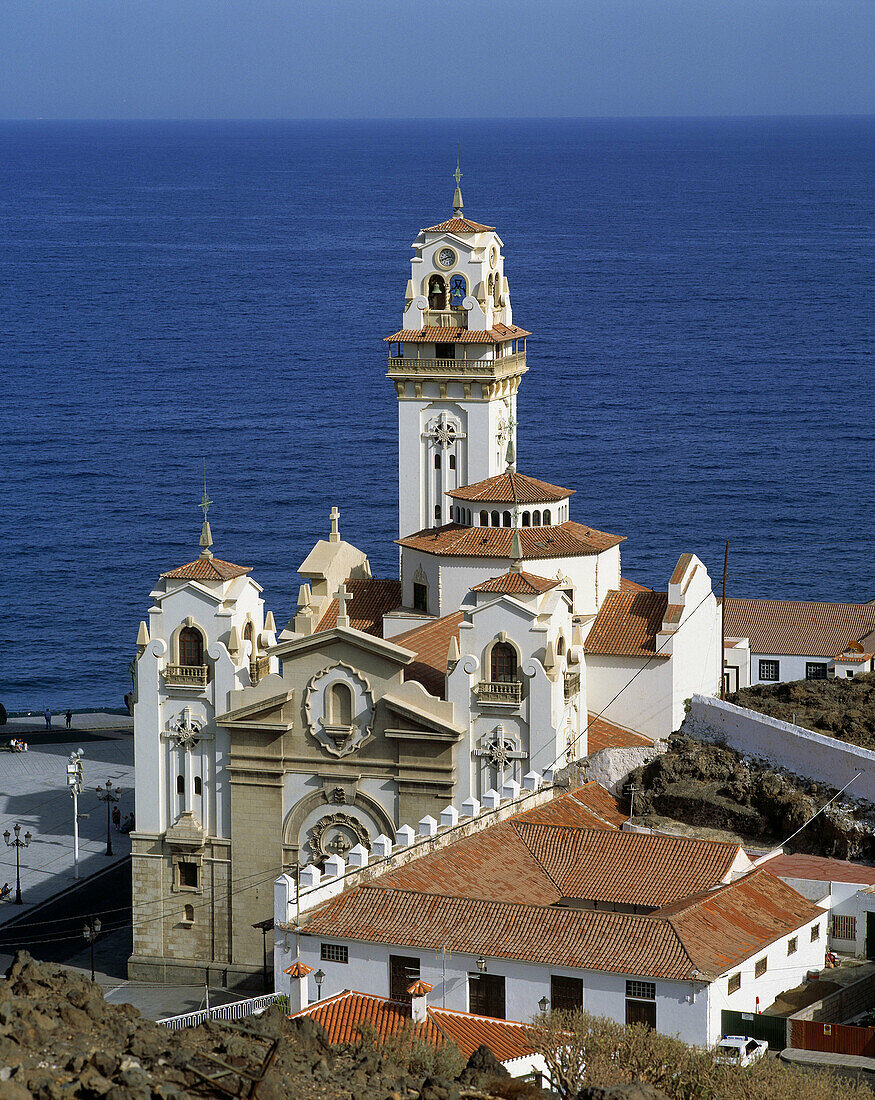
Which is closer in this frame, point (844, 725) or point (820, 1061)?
point (820, 1061)

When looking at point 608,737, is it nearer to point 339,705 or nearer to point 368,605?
point 339,705

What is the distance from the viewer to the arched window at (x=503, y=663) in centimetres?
6300

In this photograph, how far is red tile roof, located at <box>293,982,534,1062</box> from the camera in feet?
143

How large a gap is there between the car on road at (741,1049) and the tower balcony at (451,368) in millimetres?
38249

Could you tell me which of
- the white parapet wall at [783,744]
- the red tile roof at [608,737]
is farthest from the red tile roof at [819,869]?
the red tile roof at [608,737]

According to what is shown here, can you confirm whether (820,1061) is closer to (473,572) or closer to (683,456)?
(473,572)

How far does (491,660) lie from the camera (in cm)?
6322

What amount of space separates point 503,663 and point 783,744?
852cm

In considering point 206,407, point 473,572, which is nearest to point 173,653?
point 473,572

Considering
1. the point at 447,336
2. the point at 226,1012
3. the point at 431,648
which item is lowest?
the point at 226,1012

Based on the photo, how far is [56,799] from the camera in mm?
83375

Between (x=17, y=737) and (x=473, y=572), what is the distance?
32.6 meters

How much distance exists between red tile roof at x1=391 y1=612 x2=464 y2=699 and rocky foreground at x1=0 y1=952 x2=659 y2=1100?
95.8 ft

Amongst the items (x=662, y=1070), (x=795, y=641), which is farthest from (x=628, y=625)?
(x=662, y=1070)
